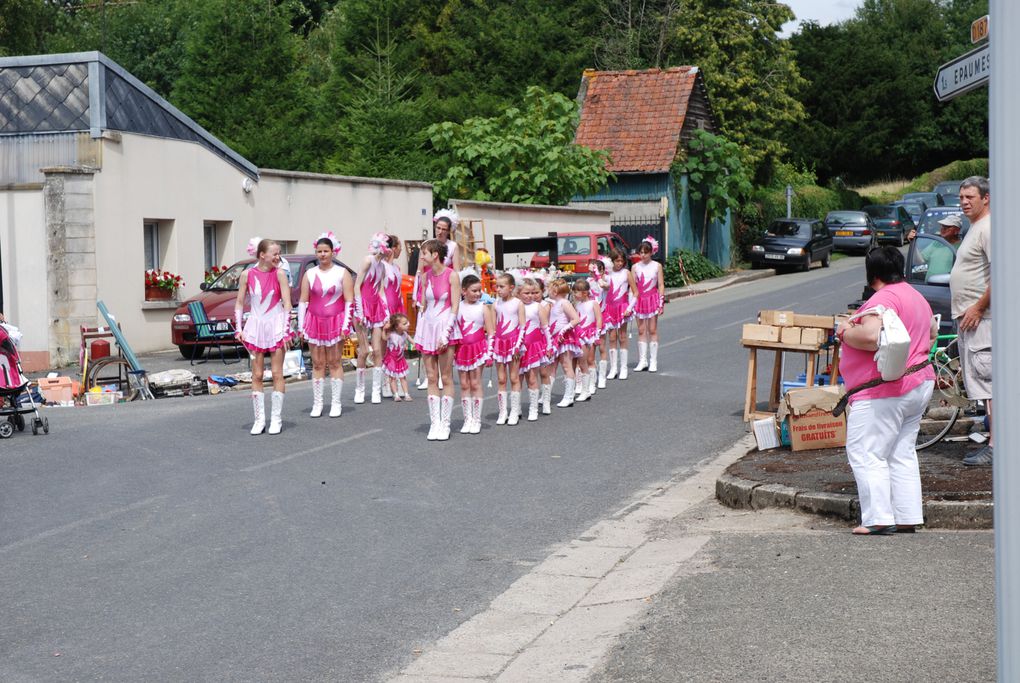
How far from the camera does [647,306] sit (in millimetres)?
18250

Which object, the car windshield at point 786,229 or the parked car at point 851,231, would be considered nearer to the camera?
the car windshield at point 786,229

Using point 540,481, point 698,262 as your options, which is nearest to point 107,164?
point 540,481

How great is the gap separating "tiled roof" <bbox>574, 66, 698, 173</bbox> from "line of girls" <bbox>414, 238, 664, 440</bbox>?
27.4m

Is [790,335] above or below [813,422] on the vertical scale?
above

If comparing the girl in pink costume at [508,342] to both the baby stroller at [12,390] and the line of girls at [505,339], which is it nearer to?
the line of girls at [505,339]

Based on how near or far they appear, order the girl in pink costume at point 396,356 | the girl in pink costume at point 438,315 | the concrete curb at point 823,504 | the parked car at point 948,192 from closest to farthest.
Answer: the concrete curb at point 823,504 → the girl in pink costume at point 438,315 → the girl in pink costume at point 396,356 → the parked car at point 948,192

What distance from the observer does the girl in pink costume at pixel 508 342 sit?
44.5ft

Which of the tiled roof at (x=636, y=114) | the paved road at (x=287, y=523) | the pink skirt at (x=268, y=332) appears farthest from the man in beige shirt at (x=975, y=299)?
the tiled roof at (x=636, y=114)

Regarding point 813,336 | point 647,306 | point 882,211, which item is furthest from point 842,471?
point 882,211

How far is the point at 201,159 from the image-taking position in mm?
25875

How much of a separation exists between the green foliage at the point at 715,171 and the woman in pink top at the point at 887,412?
35677 millimetres

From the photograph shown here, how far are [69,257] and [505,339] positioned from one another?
1191 centimetres

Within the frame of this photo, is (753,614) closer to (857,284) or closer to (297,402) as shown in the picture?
(297,402)

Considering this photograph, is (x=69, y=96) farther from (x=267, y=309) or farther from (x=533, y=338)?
(x=533, y=338)
